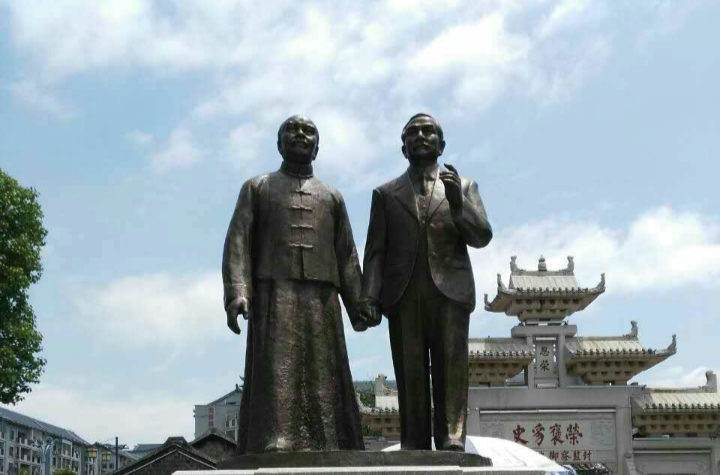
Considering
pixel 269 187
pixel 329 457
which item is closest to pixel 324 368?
pixel 329 457

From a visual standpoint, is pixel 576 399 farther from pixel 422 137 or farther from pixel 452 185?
pixel 452 185

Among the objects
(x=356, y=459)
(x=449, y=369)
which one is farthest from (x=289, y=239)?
A: (x=356, y=459)

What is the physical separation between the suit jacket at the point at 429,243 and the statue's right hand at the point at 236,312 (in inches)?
26.5

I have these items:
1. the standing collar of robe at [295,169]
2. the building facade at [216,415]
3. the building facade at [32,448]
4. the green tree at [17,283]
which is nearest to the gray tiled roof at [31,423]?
the building facade at [32,448]

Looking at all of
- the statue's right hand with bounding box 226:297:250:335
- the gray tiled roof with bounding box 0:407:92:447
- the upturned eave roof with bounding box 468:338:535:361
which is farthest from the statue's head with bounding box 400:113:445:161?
the gray tiled roof with bounding box 0:407:92:447

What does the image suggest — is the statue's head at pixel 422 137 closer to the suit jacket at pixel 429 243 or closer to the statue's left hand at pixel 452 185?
the suit jacket at pixel 429 243

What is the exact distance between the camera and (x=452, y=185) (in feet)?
16.0

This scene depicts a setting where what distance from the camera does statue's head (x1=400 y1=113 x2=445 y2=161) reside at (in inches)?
206

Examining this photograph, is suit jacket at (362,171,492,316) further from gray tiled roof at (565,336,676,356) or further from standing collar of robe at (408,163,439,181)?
gray tiled roof at (565,336,676,356)

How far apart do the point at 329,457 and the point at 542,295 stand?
13.6m

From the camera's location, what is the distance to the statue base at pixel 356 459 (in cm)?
436

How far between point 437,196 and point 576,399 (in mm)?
12655

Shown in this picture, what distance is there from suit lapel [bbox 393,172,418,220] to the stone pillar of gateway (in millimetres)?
11809

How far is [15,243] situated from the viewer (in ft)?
52.4
